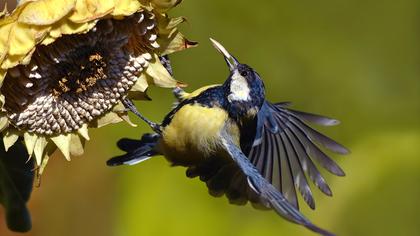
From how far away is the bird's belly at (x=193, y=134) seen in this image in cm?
126

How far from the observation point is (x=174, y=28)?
105 cm

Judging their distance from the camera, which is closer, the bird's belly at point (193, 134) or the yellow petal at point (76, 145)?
the yellow petal at point (76, 145)

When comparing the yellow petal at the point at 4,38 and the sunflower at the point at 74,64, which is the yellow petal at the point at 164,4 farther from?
the yellow petal at the point at 4,38

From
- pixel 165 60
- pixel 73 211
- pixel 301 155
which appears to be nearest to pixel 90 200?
pixel 73 211

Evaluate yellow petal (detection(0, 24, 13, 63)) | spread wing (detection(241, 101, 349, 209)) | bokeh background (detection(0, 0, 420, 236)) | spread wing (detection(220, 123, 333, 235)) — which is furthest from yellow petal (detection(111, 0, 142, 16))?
bokeh background (detection(0, 0, 420, 236))

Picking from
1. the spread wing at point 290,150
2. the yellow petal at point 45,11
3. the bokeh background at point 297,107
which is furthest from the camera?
the bokeh background at point 297,107

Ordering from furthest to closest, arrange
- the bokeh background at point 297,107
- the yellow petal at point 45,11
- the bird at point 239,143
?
the bokeh background at point 297,107 < the bird at point 239,143 < the yellow petal at point 45,11

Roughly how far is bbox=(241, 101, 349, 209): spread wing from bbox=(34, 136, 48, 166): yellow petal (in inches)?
16.0

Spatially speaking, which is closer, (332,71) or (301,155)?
(301,155)

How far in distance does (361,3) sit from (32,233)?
1103mm

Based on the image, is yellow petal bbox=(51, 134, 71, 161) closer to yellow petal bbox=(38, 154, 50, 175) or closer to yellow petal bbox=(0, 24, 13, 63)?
yellow petal bbox=(38, 154, 50, 175)

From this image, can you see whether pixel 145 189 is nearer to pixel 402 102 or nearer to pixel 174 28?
pixel 402 102

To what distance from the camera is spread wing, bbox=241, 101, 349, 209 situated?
4.54 ft

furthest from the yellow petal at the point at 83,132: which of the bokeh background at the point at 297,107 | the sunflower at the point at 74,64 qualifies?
the bokeh background at the point at 297,107
